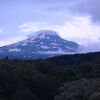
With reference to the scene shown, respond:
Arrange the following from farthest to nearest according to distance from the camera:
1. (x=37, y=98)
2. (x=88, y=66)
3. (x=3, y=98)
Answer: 1. (x=88, y=66)
2. (x=37, y=98)
3. (x=3, y=98)

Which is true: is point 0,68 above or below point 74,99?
above

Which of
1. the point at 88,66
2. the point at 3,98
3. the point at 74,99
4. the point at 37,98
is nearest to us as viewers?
the point at 74,99

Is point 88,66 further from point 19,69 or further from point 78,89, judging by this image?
point 78,89

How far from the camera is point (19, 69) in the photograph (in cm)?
5966

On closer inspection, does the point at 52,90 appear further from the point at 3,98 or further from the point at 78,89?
the point at 78,89

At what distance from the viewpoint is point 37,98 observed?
54.0 m

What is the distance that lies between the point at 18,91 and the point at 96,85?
1825 centimetres

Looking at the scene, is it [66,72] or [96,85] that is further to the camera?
[66,72]

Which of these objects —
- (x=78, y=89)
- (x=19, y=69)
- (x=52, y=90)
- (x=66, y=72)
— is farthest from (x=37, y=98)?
(x=78, y=89)

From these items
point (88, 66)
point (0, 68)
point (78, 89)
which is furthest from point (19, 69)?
point (78, 89)

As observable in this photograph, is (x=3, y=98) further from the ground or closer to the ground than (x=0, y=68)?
closer to the ground

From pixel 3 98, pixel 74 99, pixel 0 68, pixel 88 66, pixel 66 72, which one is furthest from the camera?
pixel 88 66

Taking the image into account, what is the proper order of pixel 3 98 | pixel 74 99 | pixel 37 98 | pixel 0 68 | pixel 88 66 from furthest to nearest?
pixel 88 66 < pixel 0 68 < pixel 37 98 < pixel 3 98 < pixel 74 99

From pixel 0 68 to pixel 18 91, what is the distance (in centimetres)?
785
